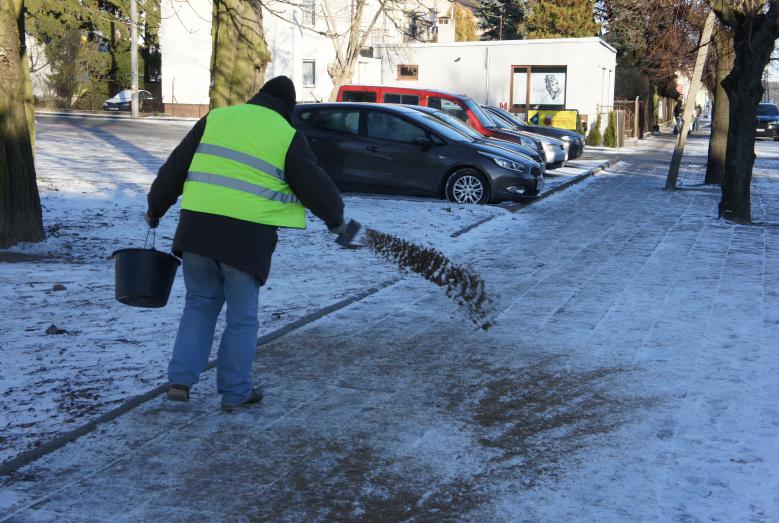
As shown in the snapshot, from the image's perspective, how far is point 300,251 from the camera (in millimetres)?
10203

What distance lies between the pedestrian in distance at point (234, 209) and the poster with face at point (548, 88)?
32.2 m

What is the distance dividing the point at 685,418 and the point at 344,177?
10.3 metres

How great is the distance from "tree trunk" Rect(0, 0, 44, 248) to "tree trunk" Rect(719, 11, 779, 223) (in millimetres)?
9082

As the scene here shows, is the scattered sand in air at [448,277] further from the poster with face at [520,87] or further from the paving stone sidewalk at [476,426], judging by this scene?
the poster with face at [520,87]

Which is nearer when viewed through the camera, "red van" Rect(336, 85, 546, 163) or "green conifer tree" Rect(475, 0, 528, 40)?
"red van" Rect(336, 85, 546, 163)

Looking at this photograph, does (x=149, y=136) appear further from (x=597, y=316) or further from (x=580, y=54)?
(x=597, y=316)

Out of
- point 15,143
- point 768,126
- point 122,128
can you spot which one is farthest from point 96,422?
point 768,126

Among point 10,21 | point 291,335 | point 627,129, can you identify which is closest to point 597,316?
point 291,335

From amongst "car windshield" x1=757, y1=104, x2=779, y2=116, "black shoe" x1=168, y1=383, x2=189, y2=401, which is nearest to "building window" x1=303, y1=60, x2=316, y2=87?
"car windshield" x1=757, y1=104, x2=779, y2=116

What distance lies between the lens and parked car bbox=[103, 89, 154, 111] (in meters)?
43.8

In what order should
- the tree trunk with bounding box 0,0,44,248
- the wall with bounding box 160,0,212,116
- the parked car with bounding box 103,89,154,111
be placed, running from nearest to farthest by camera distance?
the tree trunk with bounding box 0,0,44,248, the wall with bounding box 160,0,212,116, the parked car with bounding box 103,89,154,111

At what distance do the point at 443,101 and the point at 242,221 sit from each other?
15.7 m

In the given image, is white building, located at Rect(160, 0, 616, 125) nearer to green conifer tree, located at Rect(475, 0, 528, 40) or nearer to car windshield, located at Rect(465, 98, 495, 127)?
green conifer tree, located at Rect(475, 0, 528, 40)

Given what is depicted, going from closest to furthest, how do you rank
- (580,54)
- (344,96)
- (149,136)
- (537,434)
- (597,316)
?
1. (537,434)
2. (597,316)
3. (344,96)
4. (149,136)
5. (580,54)
